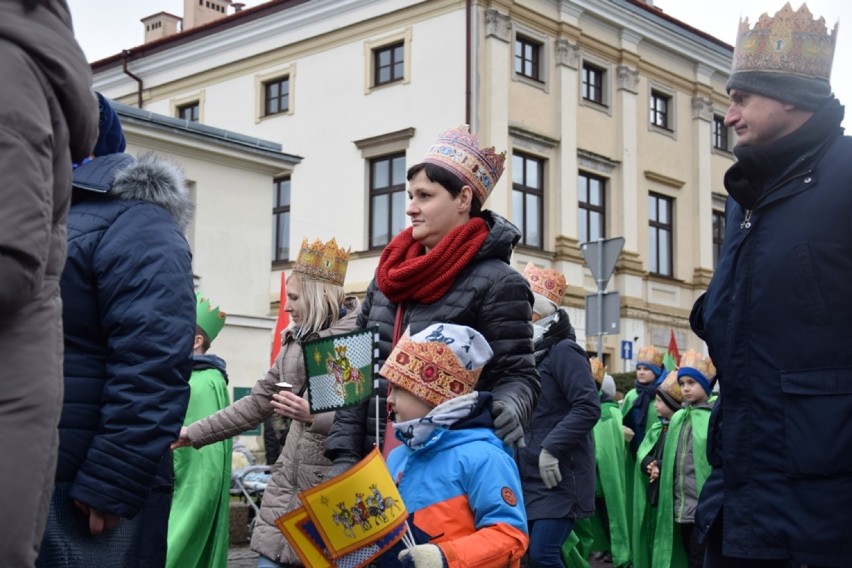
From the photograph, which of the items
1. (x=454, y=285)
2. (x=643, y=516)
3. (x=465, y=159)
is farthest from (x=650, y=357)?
(x=454, y=285)

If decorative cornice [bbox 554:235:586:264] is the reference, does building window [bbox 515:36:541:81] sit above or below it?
above

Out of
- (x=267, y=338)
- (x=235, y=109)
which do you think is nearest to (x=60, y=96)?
(x=267, y=338)

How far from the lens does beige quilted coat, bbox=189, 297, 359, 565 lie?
5375mm

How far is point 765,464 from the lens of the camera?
3.42 m

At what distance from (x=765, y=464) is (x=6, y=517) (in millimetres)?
2049

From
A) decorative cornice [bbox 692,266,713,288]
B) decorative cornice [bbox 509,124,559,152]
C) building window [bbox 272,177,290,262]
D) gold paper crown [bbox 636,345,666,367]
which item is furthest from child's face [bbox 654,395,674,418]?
decorative cornice [bbox 692,266,713,288]

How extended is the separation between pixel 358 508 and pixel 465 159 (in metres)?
1.66

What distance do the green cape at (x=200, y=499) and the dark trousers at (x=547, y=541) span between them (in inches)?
67.1

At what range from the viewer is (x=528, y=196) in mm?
28156

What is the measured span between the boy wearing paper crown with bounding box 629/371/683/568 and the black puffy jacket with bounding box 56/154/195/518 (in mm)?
6119

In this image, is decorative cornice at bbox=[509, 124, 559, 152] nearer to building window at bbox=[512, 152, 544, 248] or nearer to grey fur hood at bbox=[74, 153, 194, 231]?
building window at bbox=[512, 152, 544, 248]

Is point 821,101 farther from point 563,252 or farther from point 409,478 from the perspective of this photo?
point 563,252

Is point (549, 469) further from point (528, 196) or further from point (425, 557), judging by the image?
point (528, 196)

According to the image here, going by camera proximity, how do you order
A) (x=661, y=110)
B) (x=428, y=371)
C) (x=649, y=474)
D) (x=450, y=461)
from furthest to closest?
→ 1. (x=661, y=110)
2. (x=649, y=474)
3. (x=428, y=371)
4. (x=450, y=461)
